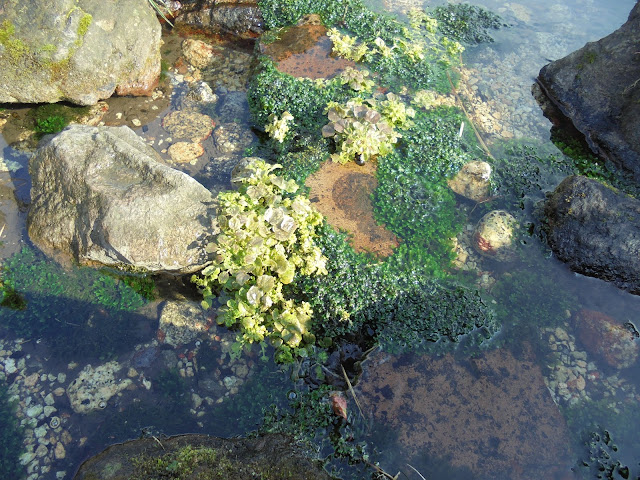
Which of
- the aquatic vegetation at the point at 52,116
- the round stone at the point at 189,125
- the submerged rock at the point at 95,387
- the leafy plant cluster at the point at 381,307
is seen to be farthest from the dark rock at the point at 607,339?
the aquatic vegetation at the point at 52,116

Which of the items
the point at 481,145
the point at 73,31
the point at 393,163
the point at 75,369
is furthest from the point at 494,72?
the point at 75,369

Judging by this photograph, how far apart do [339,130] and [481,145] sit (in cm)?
256

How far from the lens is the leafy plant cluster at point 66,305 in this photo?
522 centimetres

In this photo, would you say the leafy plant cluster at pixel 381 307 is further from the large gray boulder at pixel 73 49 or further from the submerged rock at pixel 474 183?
the large gray boulder at pixel 73 49

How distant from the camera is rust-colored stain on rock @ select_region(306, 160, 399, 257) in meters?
5.51

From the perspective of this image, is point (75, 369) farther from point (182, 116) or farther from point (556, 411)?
point (556, 411)

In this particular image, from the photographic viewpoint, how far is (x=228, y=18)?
879 centimetres

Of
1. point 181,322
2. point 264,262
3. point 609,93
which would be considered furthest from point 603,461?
point 609,93

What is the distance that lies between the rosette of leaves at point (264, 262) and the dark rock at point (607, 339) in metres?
3.26

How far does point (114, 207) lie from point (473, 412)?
456 centimetres

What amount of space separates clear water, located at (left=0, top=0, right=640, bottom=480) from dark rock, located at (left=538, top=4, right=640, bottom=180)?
7.98ft

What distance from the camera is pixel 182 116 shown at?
7453 mm

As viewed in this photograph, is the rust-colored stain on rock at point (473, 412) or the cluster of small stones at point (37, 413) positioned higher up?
the rust-colored stain on rock at point (473, 412)

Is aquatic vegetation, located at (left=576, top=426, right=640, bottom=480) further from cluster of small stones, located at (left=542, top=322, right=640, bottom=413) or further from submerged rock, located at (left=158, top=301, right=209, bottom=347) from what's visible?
submerged rock, located at (left=158, top=301, right=209, bottom=347)
